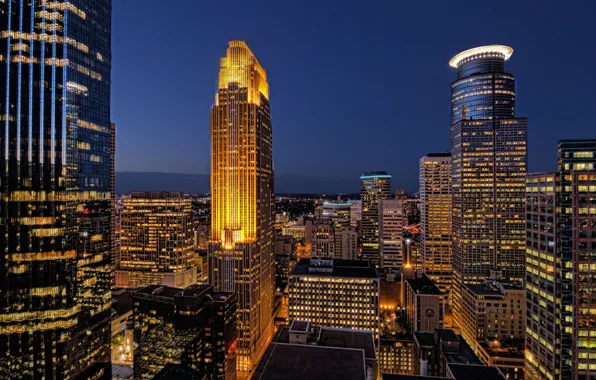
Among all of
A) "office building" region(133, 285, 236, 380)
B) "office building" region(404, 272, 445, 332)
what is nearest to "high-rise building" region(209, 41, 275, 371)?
"office building" region(133, 285, 236, 380)

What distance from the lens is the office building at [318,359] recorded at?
73.0 m

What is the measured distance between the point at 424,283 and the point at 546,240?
85.2m

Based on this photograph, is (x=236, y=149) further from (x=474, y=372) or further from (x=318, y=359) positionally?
(x=474, y=372)

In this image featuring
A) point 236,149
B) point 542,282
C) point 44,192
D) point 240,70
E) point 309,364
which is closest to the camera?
point 44,192

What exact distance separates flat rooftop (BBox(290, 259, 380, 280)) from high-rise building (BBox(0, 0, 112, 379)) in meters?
87.9

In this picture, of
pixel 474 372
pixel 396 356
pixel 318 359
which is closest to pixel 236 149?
pixel 396 356

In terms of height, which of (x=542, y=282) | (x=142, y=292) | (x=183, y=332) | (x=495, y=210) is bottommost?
(x=183, y=332)

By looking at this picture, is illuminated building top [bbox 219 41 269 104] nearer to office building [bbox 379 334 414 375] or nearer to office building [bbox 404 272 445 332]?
office building [bbox 404 272 445 332]

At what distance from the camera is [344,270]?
506 ft

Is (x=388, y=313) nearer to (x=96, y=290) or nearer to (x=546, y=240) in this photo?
(x=546, y=240)

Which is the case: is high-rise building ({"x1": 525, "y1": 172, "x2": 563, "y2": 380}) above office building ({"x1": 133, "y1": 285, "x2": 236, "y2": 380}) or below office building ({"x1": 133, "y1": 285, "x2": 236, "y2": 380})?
above

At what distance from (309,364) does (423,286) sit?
102 metres

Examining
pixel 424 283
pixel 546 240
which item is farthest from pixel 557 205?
pixel 424 283

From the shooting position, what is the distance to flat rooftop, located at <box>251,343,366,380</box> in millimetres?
72500
